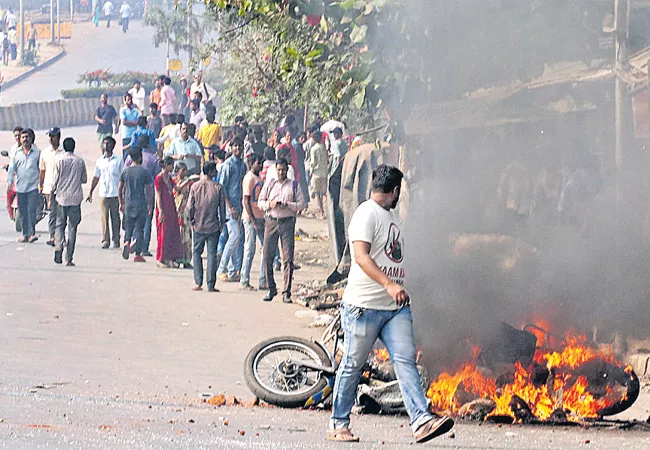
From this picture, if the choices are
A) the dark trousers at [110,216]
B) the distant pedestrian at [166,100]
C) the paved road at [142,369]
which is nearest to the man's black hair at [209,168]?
the paved road at [142,369]

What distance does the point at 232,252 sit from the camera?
13.6 m

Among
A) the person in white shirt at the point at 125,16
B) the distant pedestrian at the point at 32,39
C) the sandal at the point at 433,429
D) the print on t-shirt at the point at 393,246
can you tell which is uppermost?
the person in white shirt at the point at 125,16

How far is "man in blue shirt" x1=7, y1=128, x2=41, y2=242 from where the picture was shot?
607 inches

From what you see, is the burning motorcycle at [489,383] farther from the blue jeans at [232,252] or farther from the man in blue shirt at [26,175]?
the man in blue shirt at [26,175]

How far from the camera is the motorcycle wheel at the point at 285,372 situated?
287 inches

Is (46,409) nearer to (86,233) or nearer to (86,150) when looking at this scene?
(86,233)

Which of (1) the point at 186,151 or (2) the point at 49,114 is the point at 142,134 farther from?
(2) the point at 49,114

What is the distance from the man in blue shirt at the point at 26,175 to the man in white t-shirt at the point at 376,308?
9792 mm

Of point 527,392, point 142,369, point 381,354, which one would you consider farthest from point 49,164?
point 527,392

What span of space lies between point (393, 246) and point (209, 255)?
6.39m

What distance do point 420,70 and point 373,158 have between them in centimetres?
220

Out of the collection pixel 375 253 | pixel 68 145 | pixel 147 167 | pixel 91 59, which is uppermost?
pixel 91 59

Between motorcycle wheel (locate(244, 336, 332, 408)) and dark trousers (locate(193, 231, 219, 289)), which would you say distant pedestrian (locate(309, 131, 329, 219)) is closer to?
dark trousers (locate(193, 231, 219, 289))

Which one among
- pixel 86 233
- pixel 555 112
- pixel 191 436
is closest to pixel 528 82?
pixel 555 112
